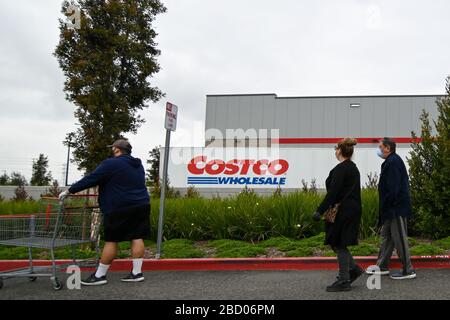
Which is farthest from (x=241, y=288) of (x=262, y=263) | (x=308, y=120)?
(x=308, y=120)

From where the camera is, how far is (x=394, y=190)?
5820mm

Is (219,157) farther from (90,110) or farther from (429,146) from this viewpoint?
(429,146)

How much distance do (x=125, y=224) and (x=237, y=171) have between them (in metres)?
16.5

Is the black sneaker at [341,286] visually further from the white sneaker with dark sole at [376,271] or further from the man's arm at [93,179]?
the man's arm at [93,179]

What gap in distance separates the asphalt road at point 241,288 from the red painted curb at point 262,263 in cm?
20

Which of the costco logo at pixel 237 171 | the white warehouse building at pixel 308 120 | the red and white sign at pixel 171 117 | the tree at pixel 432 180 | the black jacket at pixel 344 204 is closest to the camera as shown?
the black jacket at pixel 344 204

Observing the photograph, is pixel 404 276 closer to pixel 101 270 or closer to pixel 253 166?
pixel 101 270

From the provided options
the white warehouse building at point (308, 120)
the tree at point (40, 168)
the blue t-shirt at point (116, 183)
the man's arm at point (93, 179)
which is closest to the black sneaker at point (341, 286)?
the blue t-shirt at point (116, 183)

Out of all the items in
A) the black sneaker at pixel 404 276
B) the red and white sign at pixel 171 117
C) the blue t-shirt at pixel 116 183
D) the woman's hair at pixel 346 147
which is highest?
the red and white sign at pixel 171 117

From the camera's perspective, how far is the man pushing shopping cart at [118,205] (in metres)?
5.94

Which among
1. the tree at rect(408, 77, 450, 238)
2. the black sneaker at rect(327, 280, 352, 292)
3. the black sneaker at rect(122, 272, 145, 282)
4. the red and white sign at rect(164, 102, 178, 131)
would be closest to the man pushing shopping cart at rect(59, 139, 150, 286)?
the black sneaker at rect(122, 272, 145, 282)

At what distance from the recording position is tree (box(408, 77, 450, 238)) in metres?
8.06

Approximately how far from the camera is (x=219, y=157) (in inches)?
890

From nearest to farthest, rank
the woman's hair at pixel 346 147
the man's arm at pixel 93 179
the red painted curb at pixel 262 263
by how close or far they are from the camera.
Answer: the woman's hair at pixel 346 147 → the man's arm at pixel 93 179 → the red painted curb at pixel 262 263
